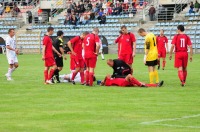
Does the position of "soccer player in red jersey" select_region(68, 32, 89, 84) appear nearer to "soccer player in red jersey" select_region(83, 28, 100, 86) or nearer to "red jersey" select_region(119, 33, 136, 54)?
"soccer player in red jersey" select_region(83, 28, 100, 86)

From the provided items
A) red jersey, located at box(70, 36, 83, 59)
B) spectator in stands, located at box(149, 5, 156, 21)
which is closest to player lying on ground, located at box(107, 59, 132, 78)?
red jersey, located at box(70, 36, 83, 59)

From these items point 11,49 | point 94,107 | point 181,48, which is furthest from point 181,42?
point 94,107

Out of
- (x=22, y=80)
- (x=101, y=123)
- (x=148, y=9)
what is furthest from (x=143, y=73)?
(x=148, y=9)

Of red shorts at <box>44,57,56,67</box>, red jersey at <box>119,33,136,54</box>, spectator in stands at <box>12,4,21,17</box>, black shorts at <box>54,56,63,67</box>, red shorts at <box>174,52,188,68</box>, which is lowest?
spectator in stands at <box>12,4,21,17</box>

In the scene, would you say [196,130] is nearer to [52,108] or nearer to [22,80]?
[52,108]

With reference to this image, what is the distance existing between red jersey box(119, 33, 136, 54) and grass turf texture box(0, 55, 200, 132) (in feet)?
5.85

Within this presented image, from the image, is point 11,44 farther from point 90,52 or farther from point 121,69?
point 121,69

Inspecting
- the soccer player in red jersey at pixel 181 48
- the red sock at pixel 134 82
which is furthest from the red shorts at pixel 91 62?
the soccer player in red jersey at pixel 181 48

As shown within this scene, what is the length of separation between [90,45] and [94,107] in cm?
726

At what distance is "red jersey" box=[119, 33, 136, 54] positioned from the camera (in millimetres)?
24938

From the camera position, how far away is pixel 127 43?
25000 mm

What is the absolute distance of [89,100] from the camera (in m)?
18.4

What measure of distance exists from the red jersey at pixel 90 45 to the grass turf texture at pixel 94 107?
114cm

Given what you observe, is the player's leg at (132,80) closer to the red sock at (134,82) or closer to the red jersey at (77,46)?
the red sock at (134,82)
